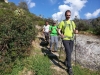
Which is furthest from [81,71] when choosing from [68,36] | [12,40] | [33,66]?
[12,40]

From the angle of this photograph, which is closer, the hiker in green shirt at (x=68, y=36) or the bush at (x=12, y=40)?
the hiker in green shirt at (x=68, y=36)

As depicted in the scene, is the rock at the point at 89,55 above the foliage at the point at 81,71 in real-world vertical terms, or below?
above

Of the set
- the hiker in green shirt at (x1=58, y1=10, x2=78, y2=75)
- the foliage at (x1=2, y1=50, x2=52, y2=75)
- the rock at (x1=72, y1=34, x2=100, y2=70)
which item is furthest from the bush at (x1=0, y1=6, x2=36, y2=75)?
the rock at (x1=72, y1=34, x2=100, y2=70)

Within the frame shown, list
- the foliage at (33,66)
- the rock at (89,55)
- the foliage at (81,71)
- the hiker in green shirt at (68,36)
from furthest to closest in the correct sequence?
the rock at (89,55)
the foliage at (81,71)
the foliage at (33,66)
the hiker in green shirt at (68,36)

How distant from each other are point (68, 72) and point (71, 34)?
1.48 meters

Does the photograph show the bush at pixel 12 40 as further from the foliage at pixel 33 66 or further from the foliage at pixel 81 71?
the foliage at pixel 81 71

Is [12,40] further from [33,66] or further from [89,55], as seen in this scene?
[89,55]

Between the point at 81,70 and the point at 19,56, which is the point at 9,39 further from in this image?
the point at 81,70

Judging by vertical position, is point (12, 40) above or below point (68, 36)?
below

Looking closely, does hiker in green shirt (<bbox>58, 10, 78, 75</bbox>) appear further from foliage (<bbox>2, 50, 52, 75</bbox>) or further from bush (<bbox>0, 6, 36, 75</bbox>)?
bush (<bbox>0, 6, 36, 75</bbox>)

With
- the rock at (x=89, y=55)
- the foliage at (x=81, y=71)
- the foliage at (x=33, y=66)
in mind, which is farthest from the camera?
the rock at (x=89, y=55)

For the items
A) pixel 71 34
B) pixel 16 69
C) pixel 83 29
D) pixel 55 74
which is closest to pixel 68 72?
pixel 55 74

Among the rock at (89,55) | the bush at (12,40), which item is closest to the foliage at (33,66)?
the bush at (12,40)

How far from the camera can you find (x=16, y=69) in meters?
7.26
